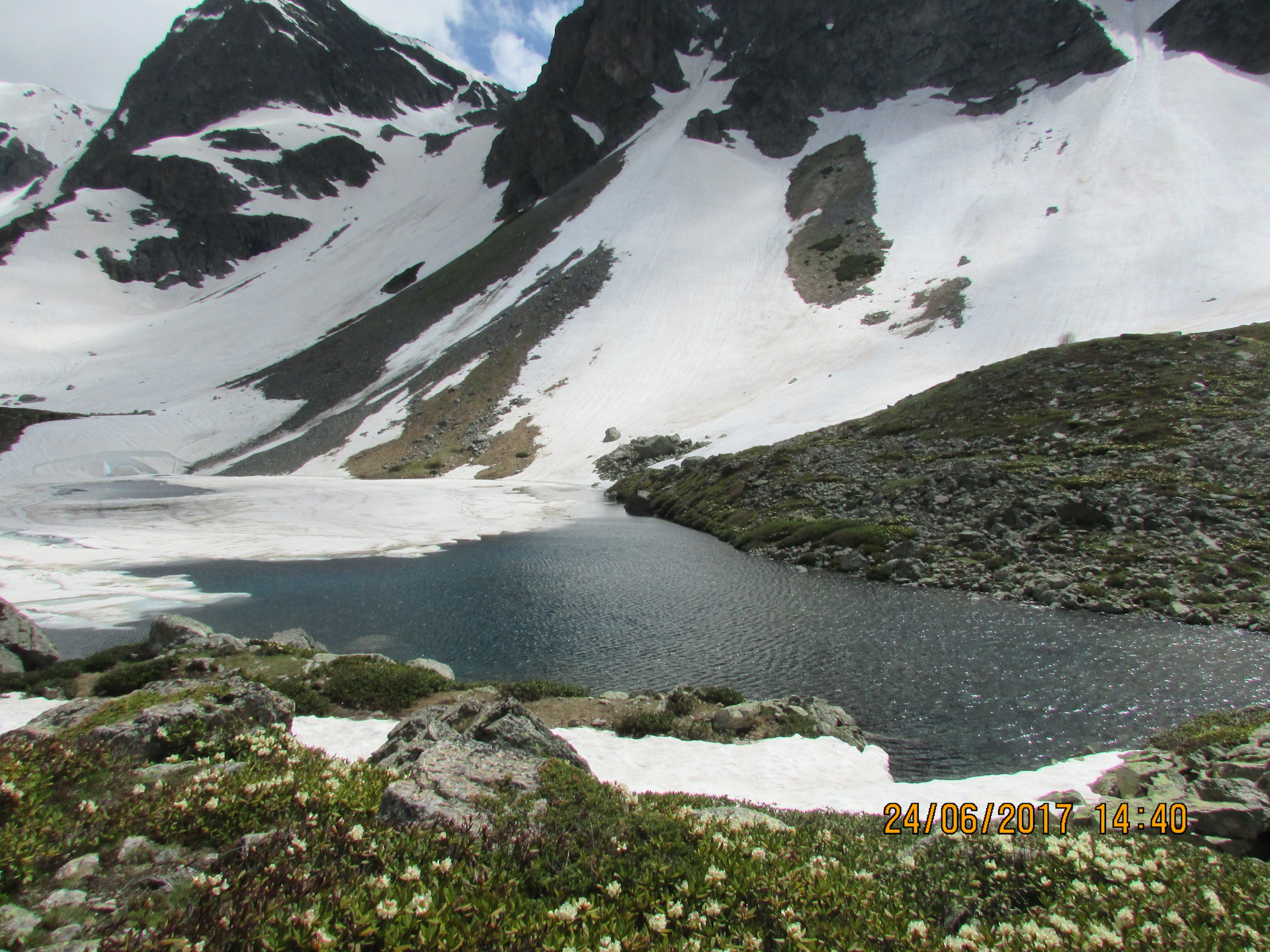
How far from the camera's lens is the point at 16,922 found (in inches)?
154

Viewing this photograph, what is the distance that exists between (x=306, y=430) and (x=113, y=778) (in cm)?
10926

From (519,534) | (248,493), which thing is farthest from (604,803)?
(248,493)

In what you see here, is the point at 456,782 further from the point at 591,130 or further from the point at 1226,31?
the point at 591,130

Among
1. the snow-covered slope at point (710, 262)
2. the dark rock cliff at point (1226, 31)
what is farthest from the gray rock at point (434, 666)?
the dark rock cliff at point (1226, 31)

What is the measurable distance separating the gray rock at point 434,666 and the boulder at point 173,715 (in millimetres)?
6916

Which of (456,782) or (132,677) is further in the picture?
(132,677)

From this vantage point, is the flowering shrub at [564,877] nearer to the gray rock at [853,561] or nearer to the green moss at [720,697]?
the green moss at [720,697]

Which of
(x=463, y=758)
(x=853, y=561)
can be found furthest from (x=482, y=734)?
(x=853, y=561)

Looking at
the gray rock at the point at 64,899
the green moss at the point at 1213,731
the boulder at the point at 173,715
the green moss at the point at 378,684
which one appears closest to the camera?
the gray rock at the point at 64,899

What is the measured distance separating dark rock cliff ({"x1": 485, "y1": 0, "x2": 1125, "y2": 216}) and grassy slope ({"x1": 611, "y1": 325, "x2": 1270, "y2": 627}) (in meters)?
108

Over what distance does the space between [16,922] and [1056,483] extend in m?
38.9

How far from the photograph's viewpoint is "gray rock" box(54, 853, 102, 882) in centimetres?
463

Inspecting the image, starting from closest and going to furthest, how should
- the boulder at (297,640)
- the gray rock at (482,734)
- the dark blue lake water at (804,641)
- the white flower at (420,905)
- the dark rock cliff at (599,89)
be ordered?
the white flower at (420,905)
the gray rock at (482,734)
the dark blue lake water at (804,641)
the boulder at (297,640)
the dark rock cliff at (599,89)

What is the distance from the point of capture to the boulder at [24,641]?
1844cm
